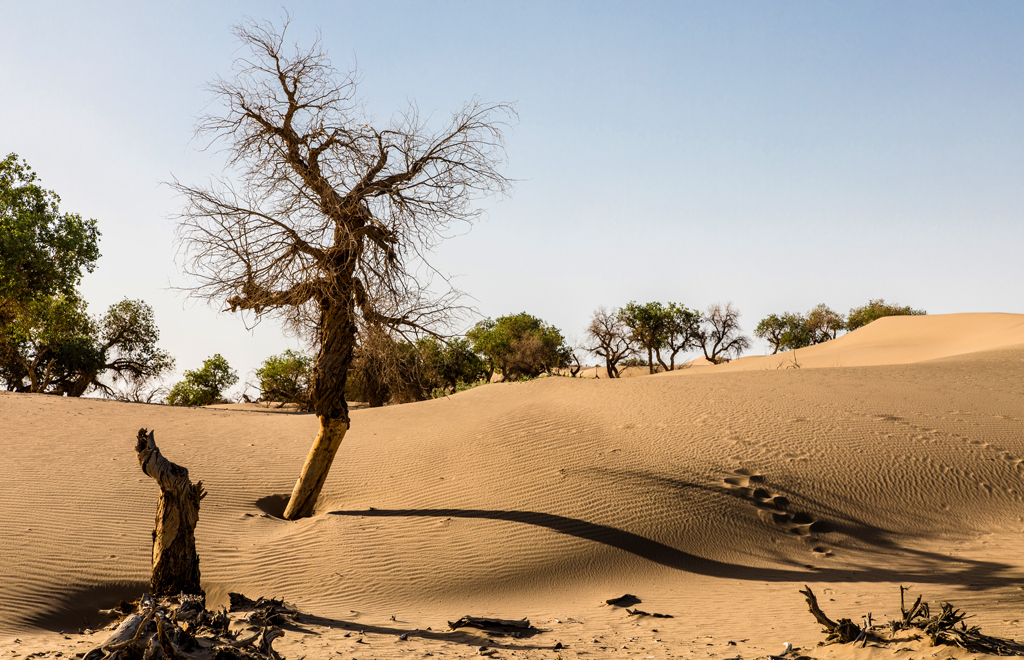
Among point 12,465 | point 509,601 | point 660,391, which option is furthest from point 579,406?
point 12,465

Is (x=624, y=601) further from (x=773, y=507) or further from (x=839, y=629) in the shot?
(x=773, y=507)

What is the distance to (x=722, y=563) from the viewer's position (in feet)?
32.9

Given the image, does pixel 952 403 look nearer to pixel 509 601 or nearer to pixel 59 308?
pixel 509 601

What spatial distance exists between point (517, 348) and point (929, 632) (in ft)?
120

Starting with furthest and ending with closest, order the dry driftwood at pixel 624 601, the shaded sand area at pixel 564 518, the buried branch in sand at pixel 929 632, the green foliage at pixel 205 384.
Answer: the green foliage at pixel 205 384
the dry driftwood at pixel 624 601
the shaded sand area at pixel 564 518
the buried branch in sand at pixel 929 632

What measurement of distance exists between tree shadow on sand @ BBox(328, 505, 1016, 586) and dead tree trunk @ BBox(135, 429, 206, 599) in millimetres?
3568

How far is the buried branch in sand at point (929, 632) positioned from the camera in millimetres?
5465

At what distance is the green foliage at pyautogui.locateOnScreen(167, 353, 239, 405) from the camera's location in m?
35.9

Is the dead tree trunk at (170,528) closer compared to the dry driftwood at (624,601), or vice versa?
the dead tree trunk at (170,528)

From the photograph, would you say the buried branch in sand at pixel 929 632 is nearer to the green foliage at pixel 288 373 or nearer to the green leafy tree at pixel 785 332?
the green foliage at pixel 288 373

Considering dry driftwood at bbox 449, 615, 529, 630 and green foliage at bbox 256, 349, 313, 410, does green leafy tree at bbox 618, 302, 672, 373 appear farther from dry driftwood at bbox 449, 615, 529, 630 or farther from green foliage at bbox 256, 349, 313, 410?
dry driftwood at bbox 449, 615, 529, 630

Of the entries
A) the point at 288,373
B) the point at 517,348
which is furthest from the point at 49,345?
the point at 517,348

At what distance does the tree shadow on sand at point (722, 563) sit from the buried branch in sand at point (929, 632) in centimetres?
289

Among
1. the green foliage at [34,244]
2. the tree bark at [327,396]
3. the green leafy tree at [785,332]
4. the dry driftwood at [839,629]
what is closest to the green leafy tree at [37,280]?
the green foliage at [34,244]
